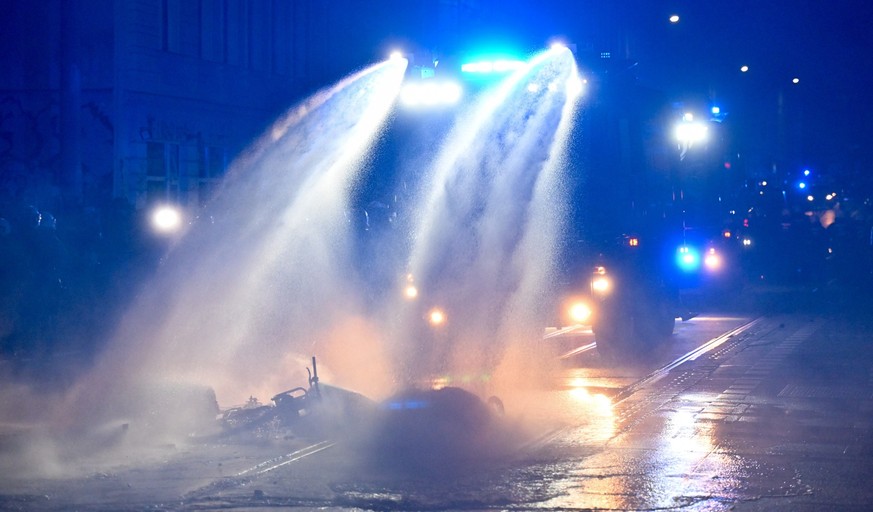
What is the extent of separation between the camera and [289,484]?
8477 millimetres

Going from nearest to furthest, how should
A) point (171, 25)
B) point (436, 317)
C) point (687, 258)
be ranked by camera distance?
point (436, 317) → point (687, 258) → point (171, 25)

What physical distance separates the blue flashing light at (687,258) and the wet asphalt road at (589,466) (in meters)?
8.07

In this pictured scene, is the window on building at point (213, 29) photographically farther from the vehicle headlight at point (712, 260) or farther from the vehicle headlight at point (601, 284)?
the vehicle headlight at point (712, 260)

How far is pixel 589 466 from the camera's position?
9.05 m

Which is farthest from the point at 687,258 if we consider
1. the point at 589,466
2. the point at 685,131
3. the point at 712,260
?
the point at 589,466

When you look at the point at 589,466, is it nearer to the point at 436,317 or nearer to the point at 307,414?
the point at 307,414

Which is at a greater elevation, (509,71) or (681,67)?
(681,67)

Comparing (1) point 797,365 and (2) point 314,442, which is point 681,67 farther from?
(2) point 314,442

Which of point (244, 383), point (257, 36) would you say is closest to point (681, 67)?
point (257, 36)

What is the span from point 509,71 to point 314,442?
12.1 meters

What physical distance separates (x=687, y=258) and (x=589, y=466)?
50.5 ft

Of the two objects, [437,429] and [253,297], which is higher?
[253,297]

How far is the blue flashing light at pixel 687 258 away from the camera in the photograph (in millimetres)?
22344

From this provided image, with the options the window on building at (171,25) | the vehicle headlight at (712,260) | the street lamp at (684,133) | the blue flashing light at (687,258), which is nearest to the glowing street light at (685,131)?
the street lamp at (684,133)
